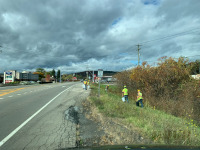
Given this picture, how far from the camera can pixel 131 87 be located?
18844 mm

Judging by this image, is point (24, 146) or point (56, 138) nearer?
point (24, 146)

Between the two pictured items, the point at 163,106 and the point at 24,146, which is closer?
the point at 24,146

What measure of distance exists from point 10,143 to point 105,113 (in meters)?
4.07

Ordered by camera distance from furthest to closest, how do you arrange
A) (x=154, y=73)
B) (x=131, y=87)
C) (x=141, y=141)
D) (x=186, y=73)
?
(x=131, y=87), (x=154, y=73), (x=186, y=73), (x=141, y=141)

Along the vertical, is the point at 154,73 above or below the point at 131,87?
above

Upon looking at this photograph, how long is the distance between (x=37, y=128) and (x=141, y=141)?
3.64m

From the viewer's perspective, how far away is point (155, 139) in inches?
161

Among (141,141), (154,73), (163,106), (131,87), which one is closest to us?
(141,141)

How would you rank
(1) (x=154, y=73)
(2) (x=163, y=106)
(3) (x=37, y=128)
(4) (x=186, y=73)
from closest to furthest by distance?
1. (3) (x=37, y=128)
2. (2) (x=163, y=106)
3. (4) (x=186, y=73)
4. (1) (x=154, y=73)

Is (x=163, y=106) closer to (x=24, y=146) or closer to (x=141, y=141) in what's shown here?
(x=141, y=141)

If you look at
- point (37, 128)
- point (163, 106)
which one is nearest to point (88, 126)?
point (37, 128)

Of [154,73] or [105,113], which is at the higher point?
[154,73]

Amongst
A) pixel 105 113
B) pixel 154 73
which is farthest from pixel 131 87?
pixel 105 113

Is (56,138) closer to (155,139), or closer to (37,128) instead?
(37,128)
